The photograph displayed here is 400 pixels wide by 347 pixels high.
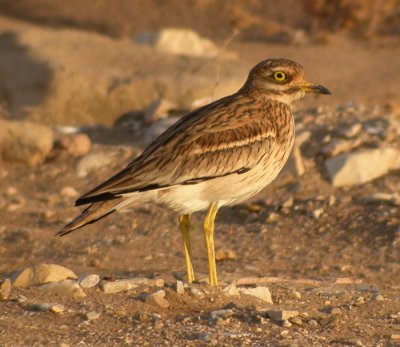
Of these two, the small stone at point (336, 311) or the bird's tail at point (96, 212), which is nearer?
the small stone at point (336, 311)

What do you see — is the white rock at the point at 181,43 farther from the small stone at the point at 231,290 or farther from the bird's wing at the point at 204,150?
the small stone at the point at 231,290

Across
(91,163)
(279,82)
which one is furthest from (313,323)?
(91,163)

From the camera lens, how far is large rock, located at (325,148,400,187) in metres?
8.23

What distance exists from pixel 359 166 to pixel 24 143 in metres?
2.83

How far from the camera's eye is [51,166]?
8.94m

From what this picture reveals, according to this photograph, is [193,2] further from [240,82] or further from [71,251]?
[71,251]

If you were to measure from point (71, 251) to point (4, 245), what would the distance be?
481mm

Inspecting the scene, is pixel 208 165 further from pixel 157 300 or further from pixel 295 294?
pixel 157 300

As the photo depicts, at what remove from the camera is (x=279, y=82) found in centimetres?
648

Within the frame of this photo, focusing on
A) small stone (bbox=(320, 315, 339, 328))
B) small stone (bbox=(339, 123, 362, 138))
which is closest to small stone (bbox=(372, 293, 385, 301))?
small stone (bbox=(320, 315, 339, 328))

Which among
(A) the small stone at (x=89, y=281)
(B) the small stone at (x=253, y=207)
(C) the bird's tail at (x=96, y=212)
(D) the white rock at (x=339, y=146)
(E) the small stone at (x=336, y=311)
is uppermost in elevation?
(D) the white rock at (x=339, y=146)

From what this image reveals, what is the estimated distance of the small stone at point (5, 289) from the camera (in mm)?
5520

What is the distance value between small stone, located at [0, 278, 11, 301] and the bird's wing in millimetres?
775

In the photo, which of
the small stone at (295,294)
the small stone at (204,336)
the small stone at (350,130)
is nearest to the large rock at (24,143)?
the small stone at (350,130)
